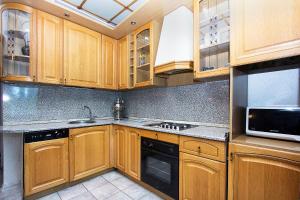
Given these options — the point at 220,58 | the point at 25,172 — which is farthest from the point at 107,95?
the point at 220,58

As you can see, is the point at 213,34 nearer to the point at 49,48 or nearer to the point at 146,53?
the point at 146,53

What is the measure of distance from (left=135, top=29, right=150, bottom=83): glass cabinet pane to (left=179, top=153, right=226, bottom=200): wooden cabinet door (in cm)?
134

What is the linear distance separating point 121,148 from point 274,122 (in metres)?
1.90

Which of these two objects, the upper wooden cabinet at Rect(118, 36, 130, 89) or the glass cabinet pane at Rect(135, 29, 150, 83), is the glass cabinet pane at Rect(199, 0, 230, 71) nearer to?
the glass cabinet pane at Rect(135, 29, 150, 83)

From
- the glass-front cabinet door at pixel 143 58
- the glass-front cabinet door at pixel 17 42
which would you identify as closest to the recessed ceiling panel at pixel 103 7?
the glass-front cabinet door at pixel 143 58

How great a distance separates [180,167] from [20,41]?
245cm

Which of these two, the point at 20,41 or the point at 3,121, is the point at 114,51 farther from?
the point at 3,121

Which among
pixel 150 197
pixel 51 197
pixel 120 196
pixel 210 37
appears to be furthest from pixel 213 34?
pixel 51 197

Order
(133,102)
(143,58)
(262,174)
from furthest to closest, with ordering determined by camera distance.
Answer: (133,102) < (143,58) < (262,174)

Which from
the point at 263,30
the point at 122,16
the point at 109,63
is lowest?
the point at 263,30

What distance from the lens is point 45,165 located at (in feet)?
5.86

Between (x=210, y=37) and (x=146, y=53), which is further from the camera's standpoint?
(x=146, y=53)

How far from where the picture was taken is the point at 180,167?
1.54 meters

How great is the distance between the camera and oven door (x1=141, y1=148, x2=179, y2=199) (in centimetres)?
159
